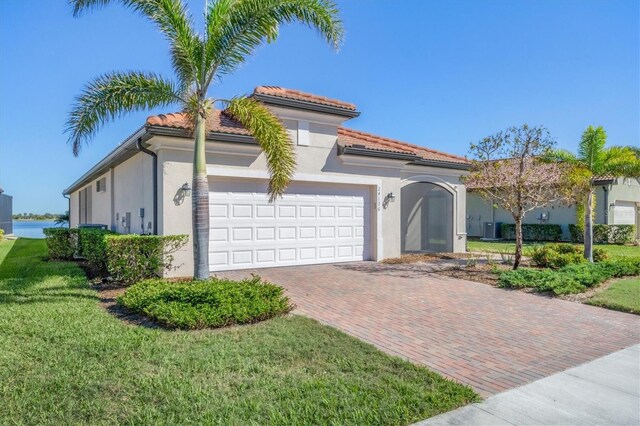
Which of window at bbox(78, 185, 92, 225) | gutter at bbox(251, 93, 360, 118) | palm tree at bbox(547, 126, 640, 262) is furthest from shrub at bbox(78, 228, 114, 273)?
palm tree at bbox(547, 126, 640, 262)

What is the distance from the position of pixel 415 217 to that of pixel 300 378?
1486 cm

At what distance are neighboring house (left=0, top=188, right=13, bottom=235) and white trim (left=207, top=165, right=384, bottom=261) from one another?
98.2 ft

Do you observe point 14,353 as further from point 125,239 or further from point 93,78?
point 93,78

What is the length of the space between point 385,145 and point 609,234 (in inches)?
652

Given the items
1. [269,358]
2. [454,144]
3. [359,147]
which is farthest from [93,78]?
[454,144]

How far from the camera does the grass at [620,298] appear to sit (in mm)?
7505

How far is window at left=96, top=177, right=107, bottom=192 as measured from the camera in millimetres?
17438

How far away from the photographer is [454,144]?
2086 cm

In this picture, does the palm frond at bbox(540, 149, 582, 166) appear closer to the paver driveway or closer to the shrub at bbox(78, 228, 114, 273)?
the paver driveway

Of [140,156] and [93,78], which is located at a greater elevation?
[93,78]

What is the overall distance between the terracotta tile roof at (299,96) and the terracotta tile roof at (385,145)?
1.25 m

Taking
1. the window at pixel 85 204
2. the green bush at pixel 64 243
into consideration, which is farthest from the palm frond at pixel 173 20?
the window at pixel 85 204

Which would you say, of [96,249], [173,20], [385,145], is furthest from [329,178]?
[96,249]

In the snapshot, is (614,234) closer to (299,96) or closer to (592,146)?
(592,146)
